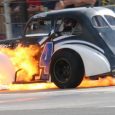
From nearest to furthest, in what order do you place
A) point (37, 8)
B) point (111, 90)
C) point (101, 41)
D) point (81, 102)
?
1. point (81, 102)
2. point (111, 90)
3. point (101, 41)
4. point (37, 8)

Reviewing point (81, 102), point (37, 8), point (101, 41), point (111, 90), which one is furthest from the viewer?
point (37, 8)

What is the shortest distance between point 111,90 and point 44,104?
208 centimetres

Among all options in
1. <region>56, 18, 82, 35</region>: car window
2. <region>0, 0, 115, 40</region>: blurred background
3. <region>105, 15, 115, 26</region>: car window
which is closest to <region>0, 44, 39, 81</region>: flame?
<region>56, 18, 82, 35</region>: car window

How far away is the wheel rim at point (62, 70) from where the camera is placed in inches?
582

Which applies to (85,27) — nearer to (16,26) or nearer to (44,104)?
(44,104)

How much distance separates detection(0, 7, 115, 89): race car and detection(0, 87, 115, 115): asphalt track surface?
1.63ft

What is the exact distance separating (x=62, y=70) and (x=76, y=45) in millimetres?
746

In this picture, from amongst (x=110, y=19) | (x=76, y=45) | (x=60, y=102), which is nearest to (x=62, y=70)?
(x=76, y=45)

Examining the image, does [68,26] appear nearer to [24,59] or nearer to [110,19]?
[110,19]

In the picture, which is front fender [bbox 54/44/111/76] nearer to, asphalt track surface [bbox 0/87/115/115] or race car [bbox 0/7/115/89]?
race car [bbox 0/7/115/89]

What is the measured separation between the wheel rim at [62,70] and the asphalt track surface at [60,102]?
1.28 ft

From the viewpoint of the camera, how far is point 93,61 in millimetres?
14414

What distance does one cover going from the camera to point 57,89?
14938 millimetres

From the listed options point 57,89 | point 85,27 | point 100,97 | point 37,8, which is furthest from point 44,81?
point 37,8
